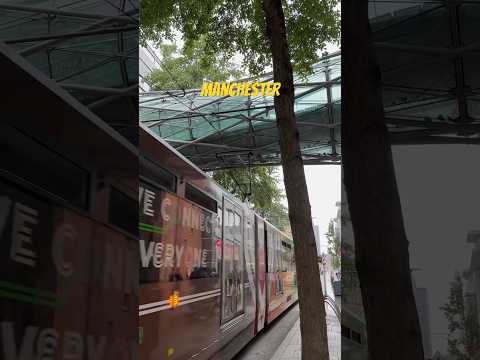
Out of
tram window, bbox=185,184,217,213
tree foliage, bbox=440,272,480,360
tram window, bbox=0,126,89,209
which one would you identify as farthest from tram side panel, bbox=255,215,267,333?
tram window, bbox=0,126,89,209

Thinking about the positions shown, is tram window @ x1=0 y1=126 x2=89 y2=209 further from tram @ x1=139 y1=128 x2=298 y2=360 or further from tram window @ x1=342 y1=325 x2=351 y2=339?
tram @ x1=139 y1=128 x2=298 y2=360

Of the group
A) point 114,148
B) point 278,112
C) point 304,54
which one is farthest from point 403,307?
point 304,54

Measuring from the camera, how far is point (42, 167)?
1546mm

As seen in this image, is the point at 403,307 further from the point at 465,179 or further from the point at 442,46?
the point at 442,46

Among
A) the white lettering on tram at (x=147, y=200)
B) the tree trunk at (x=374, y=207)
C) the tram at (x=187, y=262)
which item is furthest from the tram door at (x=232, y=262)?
the tree trunk at (x=374, y=207)

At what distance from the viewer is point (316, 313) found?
467 centimetres

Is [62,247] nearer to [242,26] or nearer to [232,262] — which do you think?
[242,26]

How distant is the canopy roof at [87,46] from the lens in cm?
148

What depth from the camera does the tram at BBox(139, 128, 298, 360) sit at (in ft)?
16.0

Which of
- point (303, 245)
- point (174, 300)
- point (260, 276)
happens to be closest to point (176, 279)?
point (174, 300)

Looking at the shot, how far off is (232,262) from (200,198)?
7.69 feet

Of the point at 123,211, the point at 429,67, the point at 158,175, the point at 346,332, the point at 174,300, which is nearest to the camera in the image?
the point at 123,211

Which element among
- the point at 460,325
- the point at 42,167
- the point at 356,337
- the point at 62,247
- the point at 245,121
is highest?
the point at 245,121

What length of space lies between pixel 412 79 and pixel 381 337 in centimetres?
142
